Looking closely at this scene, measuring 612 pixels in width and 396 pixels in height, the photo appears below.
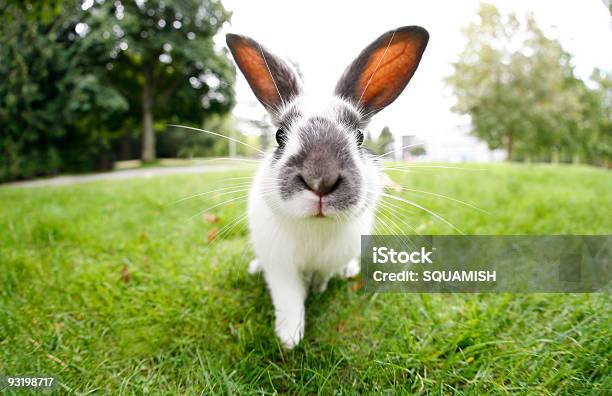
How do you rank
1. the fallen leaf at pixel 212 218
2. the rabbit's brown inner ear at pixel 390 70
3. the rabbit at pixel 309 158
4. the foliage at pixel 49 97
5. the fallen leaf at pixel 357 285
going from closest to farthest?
the rabbit at pixel 309 158, the rabbit's brown inner ear at pixel 390 70, the fallen leaf at pixel 357 285, the fallen leaf at pixel 212 218, the foliage at pixel 49 97

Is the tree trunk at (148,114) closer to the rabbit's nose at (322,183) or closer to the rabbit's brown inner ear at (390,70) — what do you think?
the rabbit's brown inner ear at (390,70)

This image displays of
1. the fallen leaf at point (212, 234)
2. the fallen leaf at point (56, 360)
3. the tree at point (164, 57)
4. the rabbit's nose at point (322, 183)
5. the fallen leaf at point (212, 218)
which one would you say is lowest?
the fallen leaf at point (56, 360)

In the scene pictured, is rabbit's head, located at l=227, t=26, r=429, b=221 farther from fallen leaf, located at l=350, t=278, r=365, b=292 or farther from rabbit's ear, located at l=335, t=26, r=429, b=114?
fallen leaf, located at l=350, t=278, r=365, b=292

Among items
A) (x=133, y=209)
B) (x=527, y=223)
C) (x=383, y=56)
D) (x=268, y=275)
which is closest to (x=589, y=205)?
(x=527, y=223)

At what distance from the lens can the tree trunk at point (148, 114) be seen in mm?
13283

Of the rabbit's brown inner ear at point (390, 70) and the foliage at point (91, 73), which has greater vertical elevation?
the foliage at point (91, 73)

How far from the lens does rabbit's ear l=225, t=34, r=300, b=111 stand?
1584mm

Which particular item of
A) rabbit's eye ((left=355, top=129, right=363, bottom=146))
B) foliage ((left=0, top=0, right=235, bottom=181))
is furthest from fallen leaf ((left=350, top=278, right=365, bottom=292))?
foliage ((left=0, top=0, right=235, bottom=181))

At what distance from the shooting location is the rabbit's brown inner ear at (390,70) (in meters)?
1.53

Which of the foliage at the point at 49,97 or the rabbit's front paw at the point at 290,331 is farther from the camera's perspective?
the foliage at the point at 49,97

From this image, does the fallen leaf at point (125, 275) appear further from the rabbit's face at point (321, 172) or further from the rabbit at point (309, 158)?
the rabbit's face at point (321, 172)

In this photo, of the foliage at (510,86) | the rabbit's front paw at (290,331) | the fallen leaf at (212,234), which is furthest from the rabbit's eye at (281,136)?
the foliage at (510,86)

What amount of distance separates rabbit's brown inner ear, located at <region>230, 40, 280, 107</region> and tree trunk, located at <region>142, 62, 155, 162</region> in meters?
13.5

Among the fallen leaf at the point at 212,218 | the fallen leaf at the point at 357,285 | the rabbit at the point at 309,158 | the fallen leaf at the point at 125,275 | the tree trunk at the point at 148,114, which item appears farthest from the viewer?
the tree trunk at the point at 148,114
